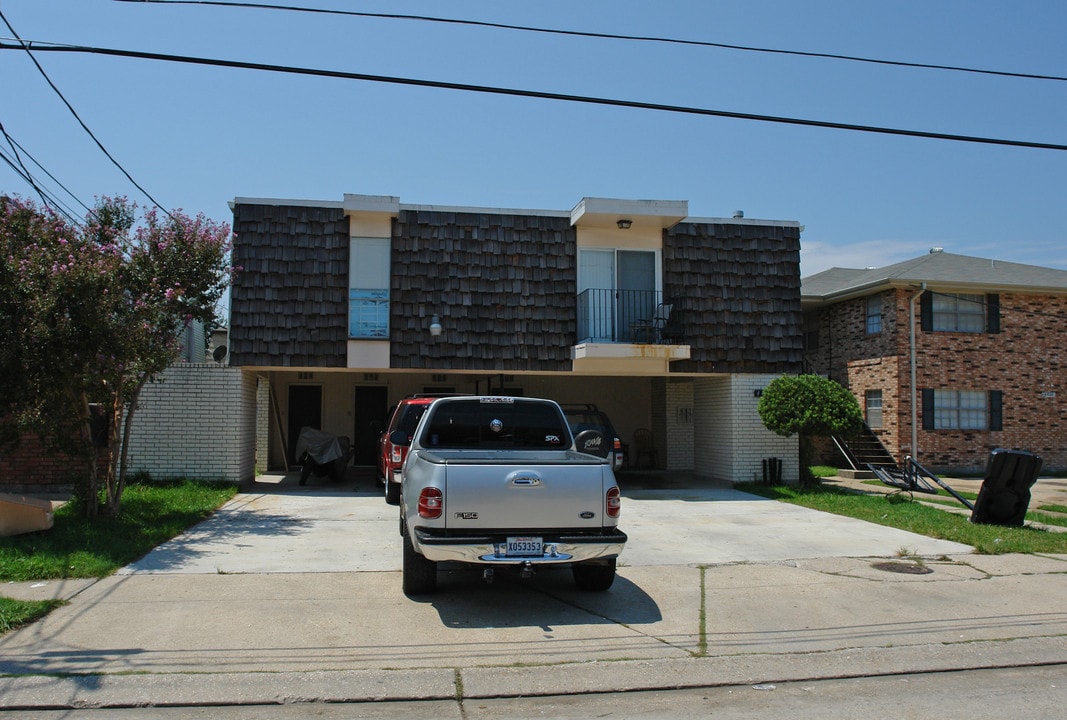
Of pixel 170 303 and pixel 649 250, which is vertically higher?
pixel 649 250

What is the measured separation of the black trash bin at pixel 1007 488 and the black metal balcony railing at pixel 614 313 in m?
7.12

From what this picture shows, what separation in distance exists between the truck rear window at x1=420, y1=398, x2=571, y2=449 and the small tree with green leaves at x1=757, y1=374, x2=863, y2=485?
859cm

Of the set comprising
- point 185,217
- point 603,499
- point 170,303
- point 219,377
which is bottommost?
point 603,499

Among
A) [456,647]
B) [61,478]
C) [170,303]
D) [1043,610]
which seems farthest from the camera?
[61,478]

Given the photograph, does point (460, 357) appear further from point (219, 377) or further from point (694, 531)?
point (694, 531)

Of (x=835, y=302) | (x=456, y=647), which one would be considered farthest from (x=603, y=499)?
(x=835, y=302)

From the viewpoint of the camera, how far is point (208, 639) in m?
6.31

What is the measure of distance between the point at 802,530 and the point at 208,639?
27.6 ft

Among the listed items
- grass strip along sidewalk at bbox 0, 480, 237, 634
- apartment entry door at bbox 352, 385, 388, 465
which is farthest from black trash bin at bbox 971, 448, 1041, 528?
apartment entry door at bbox 352, 385, 388, 465

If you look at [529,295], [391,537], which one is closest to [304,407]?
[529,295]

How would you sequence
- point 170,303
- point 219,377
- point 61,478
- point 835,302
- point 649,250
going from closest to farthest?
point 170,303
point 61,478
point 219,377
point 649,250
point 835,302

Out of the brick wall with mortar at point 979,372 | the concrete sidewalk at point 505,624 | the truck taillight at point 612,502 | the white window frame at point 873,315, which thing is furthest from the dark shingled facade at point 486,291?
the truck taillight at point 612,502

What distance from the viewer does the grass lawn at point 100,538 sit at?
8234 millimetres

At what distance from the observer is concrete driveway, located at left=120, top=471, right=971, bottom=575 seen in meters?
9.20
